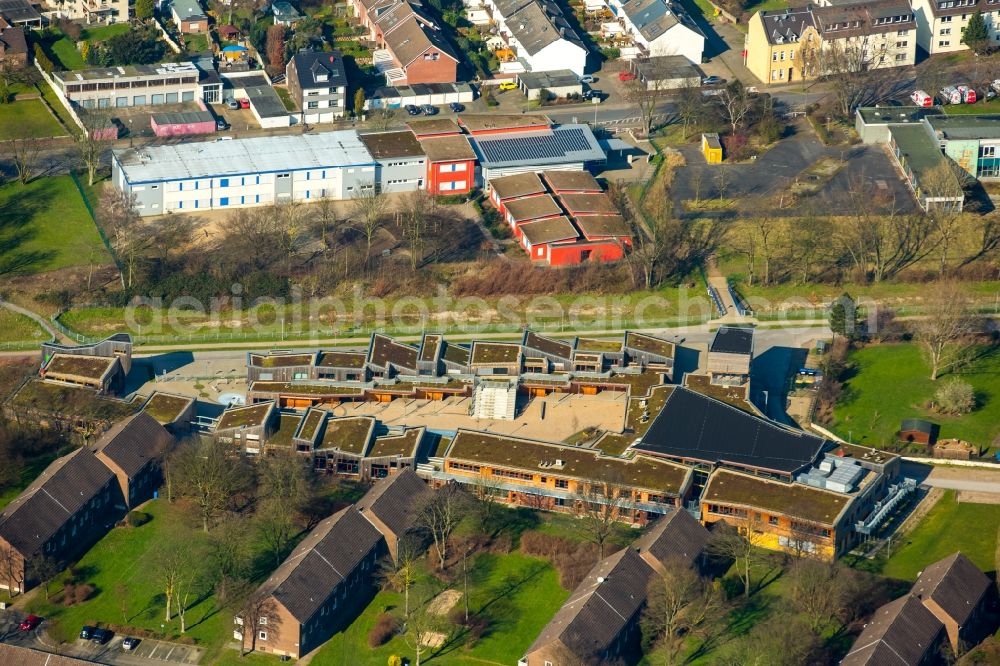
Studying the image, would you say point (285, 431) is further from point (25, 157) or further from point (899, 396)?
point (25, 157)

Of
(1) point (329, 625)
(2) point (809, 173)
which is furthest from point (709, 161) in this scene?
(1) point (329, 625)

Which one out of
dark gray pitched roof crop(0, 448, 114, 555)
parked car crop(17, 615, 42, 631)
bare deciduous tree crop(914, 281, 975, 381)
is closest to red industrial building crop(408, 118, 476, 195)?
bare deciduous tree crop(914, 281, 975, 381)

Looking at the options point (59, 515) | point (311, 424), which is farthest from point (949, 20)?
point (59, 515)

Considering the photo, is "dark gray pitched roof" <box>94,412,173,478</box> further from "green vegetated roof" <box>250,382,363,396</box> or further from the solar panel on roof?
the solar panel on roof

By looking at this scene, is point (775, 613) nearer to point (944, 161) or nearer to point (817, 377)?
point (817, 377)

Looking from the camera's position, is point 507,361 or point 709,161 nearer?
point 507,361

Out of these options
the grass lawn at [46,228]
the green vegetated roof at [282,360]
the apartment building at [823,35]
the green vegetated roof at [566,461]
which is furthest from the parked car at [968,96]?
the grass lawn at [46,228]

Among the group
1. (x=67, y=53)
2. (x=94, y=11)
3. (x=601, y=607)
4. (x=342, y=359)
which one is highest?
(x=94, y=11)
